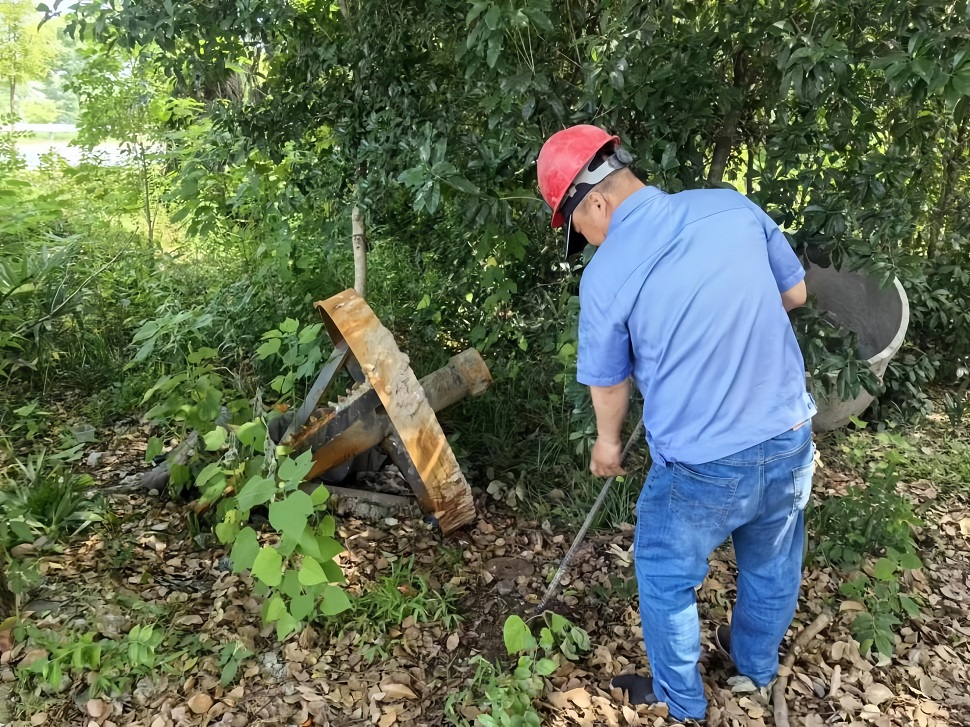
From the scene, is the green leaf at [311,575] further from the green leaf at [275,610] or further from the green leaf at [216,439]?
the green leaf at [216,439]

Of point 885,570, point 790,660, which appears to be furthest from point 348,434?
point 885,570

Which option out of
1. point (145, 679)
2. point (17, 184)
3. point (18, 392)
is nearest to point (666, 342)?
point (145, 679)

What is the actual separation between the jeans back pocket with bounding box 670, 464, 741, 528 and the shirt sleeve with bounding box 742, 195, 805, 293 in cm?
66

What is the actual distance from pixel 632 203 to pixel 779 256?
1.83ft

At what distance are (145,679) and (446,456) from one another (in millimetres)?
1404

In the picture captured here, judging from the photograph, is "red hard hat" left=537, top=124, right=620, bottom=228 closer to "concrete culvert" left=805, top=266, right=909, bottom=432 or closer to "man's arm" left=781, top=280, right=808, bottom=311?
"man's arm" left=781, top=280, right=808, bottom=311

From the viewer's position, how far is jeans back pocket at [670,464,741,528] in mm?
2008

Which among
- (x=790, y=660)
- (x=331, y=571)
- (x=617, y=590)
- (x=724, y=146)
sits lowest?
(x=790, y=660)

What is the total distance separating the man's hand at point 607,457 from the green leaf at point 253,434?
1356mm

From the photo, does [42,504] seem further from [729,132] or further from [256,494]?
[729,132]

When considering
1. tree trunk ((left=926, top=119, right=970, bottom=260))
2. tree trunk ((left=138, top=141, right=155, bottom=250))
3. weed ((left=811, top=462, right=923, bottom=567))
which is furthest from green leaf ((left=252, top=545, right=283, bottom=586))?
tree trunk ((left=926, top=119, right=970, bottom=260))

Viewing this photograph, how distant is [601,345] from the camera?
1.98 meters

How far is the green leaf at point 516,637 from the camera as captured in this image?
2.45 metres

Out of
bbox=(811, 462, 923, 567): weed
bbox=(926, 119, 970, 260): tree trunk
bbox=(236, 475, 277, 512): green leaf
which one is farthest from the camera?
bbox=(926, 119, 970, 260): tree trunk
